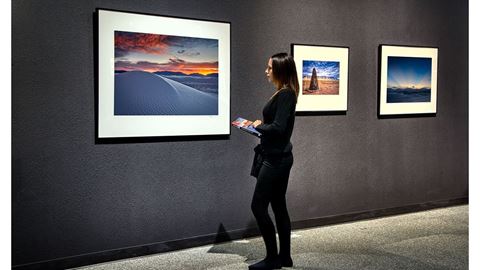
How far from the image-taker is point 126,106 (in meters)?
4.17

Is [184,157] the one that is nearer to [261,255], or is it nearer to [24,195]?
[261,255]

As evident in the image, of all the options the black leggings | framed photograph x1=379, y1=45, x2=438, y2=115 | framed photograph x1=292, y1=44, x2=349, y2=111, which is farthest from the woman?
framed photograph x1=379, y1=45, x2=438, y2=115

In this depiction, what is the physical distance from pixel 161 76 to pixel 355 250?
7.05ft

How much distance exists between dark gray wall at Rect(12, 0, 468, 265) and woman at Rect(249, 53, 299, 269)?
0.96m

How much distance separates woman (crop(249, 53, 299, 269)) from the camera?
12.2 feet

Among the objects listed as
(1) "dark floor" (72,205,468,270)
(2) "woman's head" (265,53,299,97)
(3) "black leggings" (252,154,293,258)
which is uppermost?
(2) "woman's head" (265,53,299,97)

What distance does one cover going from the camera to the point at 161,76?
4.33m

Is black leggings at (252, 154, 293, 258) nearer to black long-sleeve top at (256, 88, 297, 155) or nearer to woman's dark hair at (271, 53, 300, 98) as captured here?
black long-sleeve top at (256, 88, 297, 155)

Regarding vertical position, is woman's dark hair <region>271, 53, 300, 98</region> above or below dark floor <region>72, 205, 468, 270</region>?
above

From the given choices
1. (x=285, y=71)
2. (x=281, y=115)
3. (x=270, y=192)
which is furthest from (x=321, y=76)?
(x=270, y=192)

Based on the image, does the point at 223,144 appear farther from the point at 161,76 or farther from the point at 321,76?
the point at 321,76

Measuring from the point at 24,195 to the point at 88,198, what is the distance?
0.47m

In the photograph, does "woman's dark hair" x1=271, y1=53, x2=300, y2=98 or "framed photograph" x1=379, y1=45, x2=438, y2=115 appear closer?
"woman's dark hair" x1=271, y1=53, x2=300, y2=98
